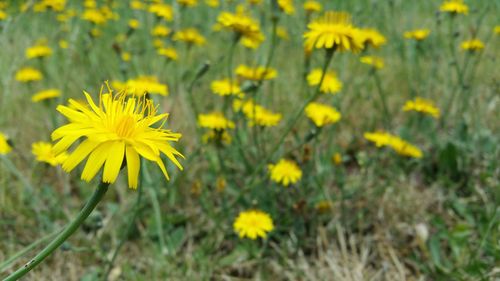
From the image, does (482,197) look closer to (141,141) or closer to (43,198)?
(141,141)

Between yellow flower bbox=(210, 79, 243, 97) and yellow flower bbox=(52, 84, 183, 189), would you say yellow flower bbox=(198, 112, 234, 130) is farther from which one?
yellow flower bbox=(52, 84, 183, 189)

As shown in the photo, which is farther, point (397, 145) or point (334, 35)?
point (397, 145)

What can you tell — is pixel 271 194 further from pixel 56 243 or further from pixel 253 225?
pixel 56 243

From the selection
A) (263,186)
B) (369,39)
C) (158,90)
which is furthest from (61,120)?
(369,39)

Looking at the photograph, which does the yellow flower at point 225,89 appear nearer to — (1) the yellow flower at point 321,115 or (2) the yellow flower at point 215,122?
(2) the yellow flower at point 215,122

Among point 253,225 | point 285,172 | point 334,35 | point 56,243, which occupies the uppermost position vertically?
point 334,35

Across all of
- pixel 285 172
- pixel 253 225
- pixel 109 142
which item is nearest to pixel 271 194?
pixel 285 172

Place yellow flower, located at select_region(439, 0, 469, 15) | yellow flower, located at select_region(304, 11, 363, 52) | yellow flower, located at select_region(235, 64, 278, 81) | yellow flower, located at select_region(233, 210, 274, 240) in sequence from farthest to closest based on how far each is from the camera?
1. yellow flower, located at select_region(439, 0, 469, 15)
2. yellow flower, located at select_region(235, 64, 278, 81)
3. yellow flower, located at select_region(233, 210, 274, 240)
4. yellow flower, located at select_region(304, 11, 363, 52)

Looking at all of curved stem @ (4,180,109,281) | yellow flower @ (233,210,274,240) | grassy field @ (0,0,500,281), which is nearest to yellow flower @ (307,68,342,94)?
grassy field @ (0,0,500,281)
